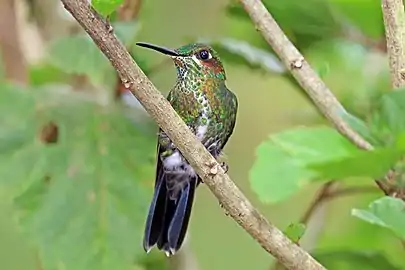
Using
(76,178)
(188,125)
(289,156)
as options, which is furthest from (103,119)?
(289,156)

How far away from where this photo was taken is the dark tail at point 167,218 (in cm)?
125

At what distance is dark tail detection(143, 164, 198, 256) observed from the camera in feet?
4.11

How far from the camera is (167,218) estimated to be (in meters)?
1.29

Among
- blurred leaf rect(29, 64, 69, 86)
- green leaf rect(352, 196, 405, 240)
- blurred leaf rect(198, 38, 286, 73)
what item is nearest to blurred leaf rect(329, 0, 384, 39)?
blurred leaf rect(198, 38, 286, 73)

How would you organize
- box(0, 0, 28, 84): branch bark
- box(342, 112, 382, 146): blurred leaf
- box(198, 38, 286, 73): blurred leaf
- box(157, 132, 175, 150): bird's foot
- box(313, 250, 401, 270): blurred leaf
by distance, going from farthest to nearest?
box(0, 0, 28, 84): branch bark → box(198, 38, 286, 73): blurred leaf → box(313, 250, 401, 270): blurred leaf → box(157, 132, 175, 150): bird's foot → box(342, 112, 382, 146): blurred leaf

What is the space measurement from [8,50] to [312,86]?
37.6 inches

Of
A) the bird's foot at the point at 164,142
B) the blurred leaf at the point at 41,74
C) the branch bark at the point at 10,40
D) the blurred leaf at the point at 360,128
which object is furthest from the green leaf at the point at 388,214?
the branch bark at the point at 10,40

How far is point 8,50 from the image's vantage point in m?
1.84

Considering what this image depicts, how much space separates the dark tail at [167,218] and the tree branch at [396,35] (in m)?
0.44

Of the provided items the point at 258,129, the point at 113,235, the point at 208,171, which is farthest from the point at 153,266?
the point at 258,129

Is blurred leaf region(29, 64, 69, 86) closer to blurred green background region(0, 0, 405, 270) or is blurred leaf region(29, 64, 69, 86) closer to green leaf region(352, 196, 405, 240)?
blurred green background region(0, 0, 405, 270)

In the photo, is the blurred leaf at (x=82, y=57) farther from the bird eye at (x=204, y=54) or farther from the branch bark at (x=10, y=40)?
the branch bark at (x=10, y=40)

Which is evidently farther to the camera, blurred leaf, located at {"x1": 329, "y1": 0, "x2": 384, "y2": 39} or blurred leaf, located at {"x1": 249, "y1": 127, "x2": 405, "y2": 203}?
blurred leaf, located at {"x1": 329, "y1": 0, "x2": 384, "y2": 39}

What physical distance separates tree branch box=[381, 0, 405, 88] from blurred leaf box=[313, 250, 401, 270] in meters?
0.43
